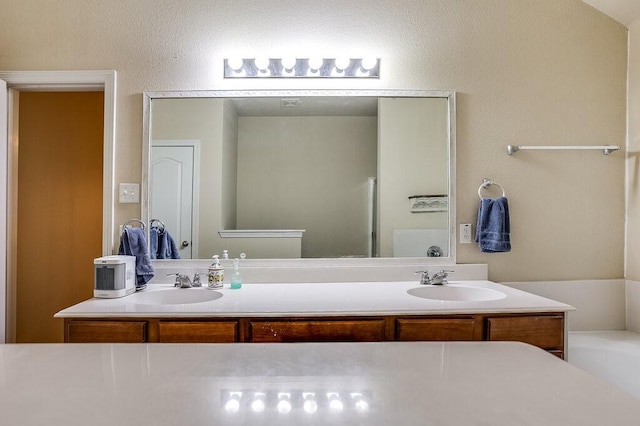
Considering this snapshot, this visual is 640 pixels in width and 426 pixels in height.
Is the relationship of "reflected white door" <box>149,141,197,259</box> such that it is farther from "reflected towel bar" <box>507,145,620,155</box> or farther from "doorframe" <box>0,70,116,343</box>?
"reflected towel bar" <box>507,145,620,155</box>

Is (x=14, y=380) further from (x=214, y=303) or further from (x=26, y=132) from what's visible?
(x=26, y=132)

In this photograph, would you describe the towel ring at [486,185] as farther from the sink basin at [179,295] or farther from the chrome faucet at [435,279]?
the sink basin at [179,295]

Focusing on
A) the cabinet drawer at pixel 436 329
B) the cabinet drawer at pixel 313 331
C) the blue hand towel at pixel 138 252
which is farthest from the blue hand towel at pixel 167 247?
the cabinet drawer at pixel 436 329

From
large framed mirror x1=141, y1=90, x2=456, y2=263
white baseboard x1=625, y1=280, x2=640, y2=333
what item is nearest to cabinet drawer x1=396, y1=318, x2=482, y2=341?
large framed mirror x1=141, y1=90, x2=456, y2=263

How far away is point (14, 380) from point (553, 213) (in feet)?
7.60

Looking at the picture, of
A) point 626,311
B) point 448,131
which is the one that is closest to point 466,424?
point 448,131

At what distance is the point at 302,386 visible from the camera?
54 cm

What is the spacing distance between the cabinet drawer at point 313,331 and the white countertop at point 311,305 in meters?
0.04

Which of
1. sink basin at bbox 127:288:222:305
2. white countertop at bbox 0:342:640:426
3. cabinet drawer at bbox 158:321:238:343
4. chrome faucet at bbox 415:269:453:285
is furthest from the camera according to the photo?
chrome faucet at bbox 415:269:453:285

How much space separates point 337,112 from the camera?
1.99 metres

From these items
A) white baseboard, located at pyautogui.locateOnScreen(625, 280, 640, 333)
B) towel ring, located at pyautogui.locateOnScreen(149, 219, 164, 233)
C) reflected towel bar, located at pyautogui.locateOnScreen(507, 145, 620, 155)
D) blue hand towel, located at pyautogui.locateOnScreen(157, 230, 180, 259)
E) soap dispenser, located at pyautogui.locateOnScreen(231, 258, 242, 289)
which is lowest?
white baseboard, located at pyautogui.locateOnScreen(625, 280, 640, 333)

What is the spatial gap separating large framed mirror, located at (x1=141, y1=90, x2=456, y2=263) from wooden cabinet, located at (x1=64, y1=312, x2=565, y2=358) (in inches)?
→ 22.7

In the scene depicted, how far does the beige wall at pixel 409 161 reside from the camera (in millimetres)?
1988

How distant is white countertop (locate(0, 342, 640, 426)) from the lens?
0.46 metres
